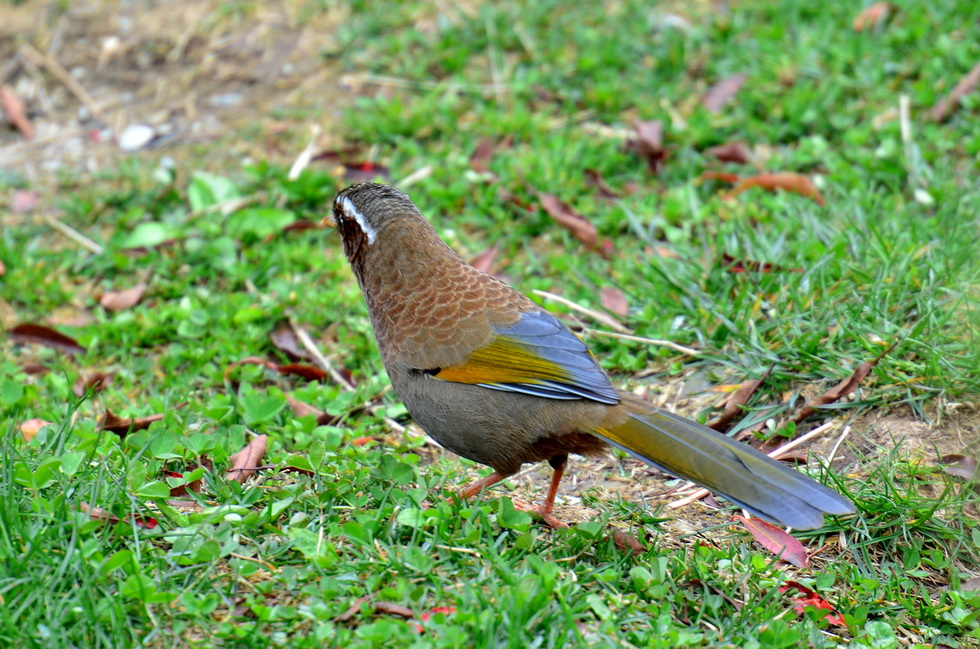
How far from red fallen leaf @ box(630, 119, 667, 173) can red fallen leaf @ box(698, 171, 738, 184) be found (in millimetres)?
332

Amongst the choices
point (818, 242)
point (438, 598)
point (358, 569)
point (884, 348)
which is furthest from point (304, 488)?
point (818, 242)

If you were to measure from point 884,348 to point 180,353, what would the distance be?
357 centimetres

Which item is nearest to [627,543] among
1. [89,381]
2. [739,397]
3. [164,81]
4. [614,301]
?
[739,397]

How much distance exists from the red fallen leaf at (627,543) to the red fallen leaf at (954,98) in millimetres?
4425

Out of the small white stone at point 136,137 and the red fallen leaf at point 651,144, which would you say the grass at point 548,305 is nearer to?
the red fallen leaf at point 651,144

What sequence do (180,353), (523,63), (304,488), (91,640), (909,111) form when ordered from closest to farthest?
1. (91,640)
2. (304,488)
3. (180,353)
4. (909,111)
5. (523,63)

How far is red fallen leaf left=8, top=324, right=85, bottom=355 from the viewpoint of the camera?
5.34 metres

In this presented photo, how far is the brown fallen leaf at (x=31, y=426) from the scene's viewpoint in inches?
170

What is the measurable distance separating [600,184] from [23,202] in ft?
12.8

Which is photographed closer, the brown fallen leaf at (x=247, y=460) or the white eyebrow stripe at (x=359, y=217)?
the brown fallen leaf at (x=247, y=460)

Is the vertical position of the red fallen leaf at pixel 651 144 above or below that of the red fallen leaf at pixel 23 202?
above

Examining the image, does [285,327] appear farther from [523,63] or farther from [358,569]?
[523,63]

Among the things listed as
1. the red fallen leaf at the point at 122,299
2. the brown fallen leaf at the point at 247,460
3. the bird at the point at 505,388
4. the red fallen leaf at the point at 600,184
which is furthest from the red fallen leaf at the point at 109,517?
the red fallen leaf at the point at 600,184

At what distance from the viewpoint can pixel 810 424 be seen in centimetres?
439
